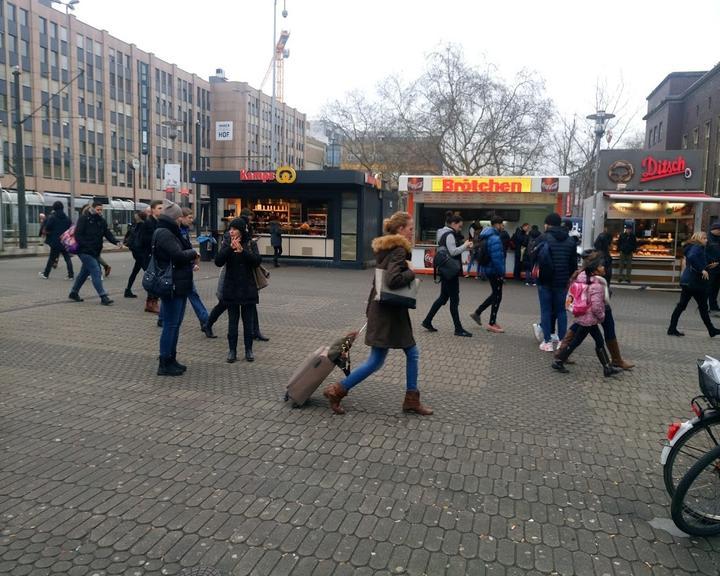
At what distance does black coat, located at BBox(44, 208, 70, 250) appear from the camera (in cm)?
1338

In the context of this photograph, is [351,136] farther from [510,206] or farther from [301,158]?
[301,158]

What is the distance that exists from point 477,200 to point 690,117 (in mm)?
32410

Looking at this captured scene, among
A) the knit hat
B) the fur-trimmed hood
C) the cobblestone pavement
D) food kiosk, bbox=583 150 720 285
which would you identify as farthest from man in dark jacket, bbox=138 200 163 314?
food kiosk, bbox=583 150 720 285

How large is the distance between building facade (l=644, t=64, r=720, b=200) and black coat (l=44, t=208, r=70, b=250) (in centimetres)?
2939

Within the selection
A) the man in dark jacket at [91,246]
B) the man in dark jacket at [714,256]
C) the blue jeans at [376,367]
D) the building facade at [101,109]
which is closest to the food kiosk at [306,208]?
the man in dark jacket at [91,246]

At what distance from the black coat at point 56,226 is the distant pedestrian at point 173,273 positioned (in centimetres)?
862

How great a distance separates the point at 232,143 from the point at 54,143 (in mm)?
33592

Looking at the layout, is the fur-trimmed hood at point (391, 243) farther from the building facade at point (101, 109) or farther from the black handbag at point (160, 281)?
the building facade at point (101, 109)

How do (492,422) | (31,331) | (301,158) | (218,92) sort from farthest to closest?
1. (301,158)
2. (218,92)
3. (31,331)
4. (492,422)

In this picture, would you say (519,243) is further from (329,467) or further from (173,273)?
(329,467)

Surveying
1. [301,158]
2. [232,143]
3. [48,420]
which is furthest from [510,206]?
[301,158]

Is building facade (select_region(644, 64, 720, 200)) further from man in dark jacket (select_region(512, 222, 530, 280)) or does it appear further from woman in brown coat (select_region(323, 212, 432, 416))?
woman in brown coat (select_region(323, 212, 432, 416))

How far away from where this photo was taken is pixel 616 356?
6746 millimetres

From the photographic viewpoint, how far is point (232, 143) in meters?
88.9
